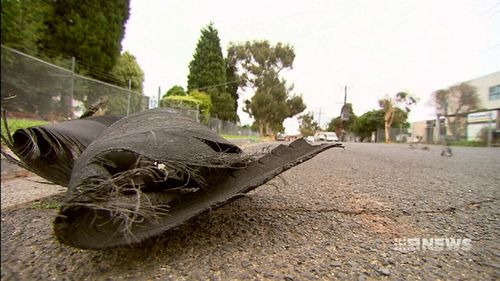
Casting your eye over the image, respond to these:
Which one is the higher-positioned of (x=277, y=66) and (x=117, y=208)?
(x=277, y=66)

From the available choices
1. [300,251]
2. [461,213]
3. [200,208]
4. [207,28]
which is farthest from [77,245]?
[207,28]

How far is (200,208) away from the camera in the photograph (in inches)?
26.0

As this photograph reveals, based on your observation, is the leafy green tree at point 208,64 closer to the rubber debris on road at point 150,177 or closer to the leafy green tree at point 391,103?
the rubber debris on road at point 150,177

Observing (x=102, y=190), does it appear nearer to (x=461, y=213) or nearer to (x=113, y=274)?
(x=113, y=274)

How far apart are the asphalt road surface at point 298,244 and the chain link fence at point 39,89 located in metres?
0.27

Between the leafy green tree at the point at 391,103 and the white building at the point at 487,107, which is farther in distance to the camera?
the leafy green tree at the point at 391,103

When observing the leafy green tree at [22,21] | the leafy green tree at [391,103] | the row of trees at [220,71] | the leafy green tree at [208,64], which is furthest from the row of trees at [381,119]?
the leafy green tree at [22,21]

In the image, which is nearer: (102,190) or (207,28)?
(102,190)

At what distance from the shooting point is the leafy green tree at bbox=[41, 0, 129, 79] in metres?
0.92

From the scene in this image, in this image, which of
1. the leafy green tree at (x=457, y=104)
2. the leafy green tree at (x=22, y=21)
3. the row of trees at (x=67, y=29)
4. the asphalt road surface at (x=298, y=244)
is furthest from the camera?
the leafy green tree at (x=457, y=104)

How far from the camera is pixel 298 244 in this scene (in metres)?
0.82

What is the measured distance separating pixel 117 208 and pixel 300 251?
0.53 m

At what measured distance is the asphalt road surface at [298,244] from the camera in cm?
63

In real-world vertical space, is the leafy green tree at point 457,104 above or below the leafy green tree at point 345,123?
below
